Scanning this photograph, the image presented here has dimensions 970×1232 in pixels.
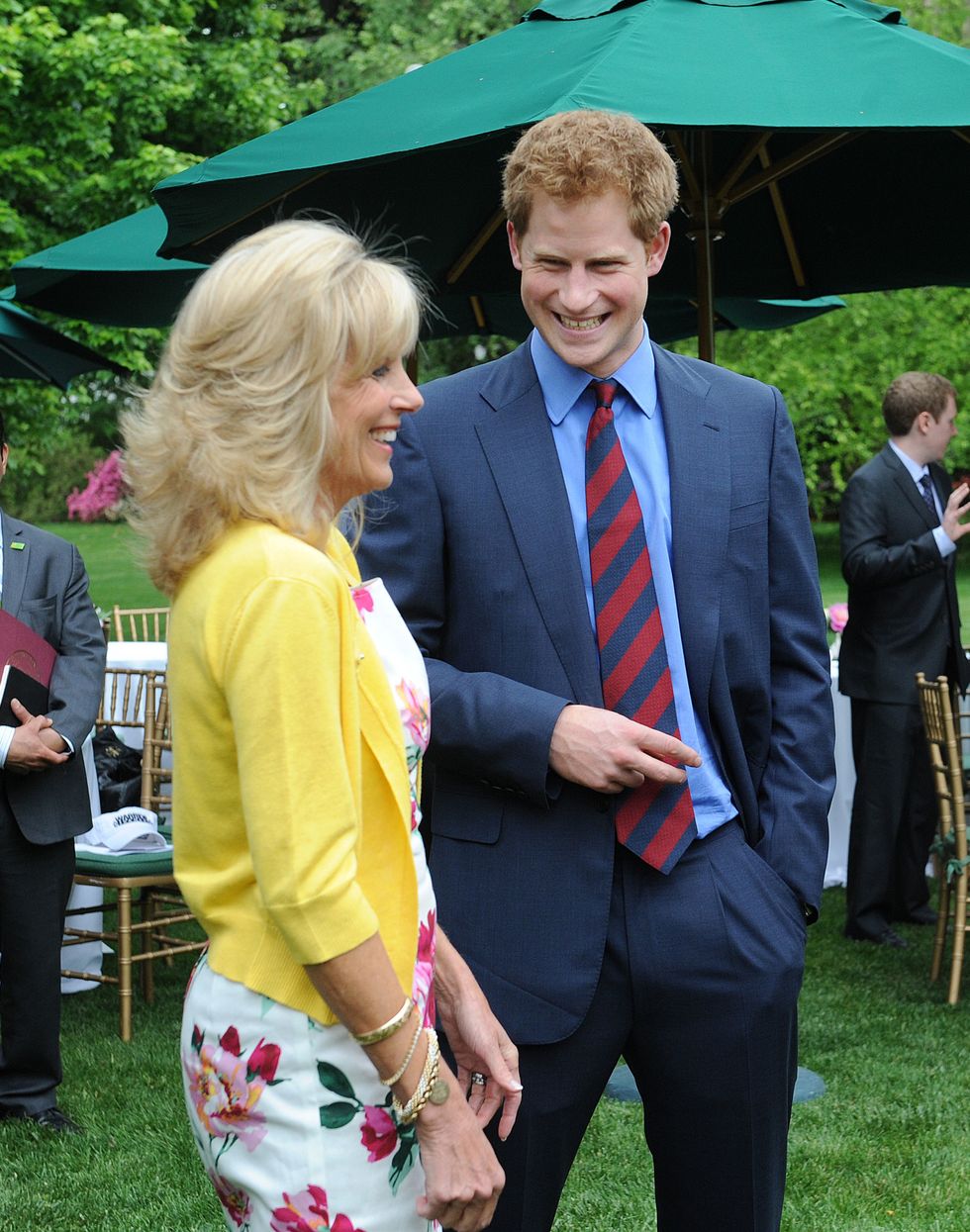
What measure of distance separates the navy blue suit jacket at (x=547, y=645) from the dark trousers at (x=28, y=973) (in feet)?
9.04

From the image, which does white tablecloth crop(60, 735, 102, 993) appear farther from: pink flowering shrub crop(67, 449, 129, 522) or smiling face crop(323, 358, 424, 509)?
pink flowering shrub crop(67, 449, 129, 522)

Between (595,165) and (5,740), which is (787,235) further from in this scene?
(595,165)


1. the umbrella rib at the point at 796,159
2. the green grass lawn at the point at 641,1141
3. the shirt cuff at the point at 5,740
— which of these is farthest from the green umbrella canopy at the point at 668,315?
the shirt cuff at the point at 5,740

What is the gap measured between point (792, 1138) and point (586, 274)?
10.1 ft

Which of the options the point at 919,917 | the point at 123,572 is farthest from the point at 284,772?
the point at 123,572

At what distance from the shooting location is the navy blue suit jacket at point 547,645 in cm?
215

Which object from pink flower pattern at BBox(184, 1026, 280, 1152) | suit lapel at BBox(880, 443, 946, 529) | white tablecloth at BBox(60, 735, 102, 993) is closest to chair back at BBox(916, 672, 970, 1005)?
suit lapel at BBox(880, 443, 946, 529)

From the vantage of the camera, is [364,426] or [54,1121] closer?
[364,426]

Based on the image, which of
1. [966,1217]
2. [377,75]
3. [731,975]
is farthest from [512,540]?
[377,75]

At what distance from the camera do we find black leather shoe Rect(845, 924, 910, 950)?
253 inches

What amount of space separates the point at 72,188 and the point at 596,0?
447 inches

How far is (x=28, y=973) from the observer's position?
4691mm

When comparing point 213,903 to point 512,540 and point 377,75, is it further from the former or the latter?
point 377,75

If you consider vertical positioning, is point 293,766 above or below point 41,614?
above
